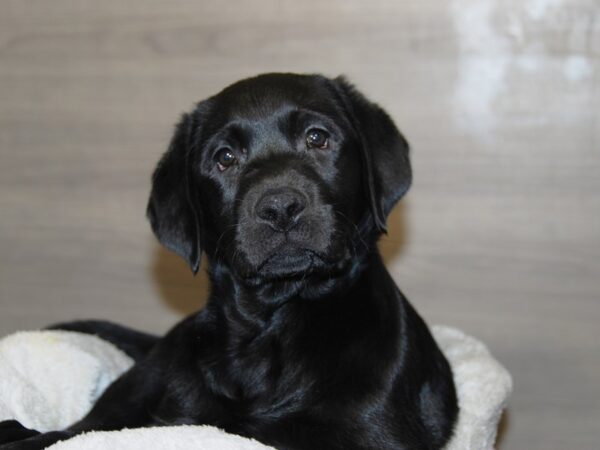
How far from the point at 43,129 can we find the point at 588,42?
188cm

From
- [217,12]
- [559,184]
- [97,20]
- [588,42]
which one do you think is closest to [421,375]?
[559,184]

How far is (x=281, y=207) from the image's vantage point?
188 cm

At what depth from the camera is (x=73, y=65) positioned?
3.23m

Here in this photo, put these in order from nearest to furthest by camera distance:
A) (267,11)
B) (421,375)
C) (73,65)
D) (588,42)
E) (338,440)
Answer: (338,440), (421,375), (588,42), (267,11), (73,65)

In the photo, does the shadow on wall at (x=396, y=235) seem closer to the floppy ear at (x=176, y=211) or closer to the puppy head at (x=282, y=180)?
the puppy head at (x=282, y=180)

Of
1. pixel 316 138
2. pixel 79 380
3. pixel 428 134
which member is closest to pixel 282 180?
pixel 316 138

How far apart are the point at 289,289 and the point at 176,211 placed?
0.32 metres

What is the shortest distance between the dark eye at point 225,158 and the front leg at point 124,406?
0.54m

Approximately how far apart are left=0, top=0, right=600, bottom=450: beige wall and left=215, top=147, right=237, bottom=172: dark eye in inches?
36.0

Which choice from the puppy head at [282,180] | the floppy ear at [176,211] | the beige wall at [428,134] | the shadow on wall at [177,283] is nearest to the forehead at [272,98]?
the puppy head at [282,180]

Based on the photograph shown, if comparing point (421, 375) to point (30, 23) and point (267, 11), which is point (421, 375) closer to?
point (267, 11)

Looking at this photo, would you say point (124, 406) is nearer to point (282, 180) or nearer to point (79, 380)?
point (79, 380)

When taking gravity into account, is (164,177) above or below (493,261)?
above

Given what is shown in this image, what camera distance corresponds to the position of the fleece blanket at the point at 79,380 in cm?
221
